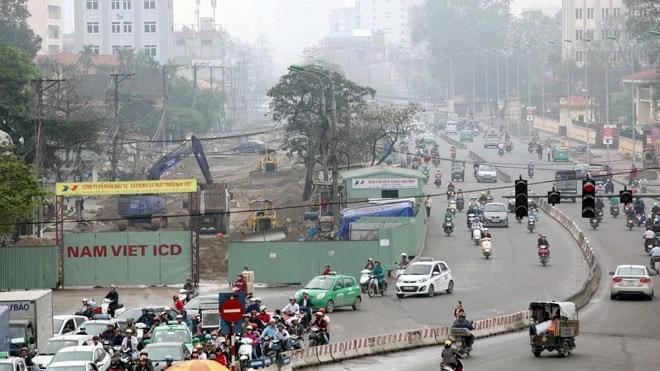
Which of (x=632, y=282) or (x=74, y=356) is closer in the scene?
(x=74, y=356)

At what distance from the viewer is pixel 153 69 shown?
15500 centimetres

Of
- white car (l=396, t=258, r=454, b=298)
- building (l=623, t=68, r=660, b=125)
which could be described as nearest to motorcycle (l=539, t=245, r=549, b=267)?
white car (l=396, t=258, r=454, b=298)

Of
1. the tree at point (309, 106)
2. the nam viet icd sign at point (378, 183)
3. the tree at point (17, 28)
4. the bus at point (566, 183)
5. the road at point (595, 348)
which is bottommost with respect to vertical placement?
the road at point (595, 348)

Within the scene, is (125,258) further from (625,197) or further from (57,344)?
(625,197)

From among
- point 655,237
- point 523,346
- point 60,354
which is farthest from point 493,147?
point 60,354

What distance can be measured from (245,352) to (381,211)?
28.3 m

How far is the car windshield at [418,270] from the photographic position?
43375 millimetres

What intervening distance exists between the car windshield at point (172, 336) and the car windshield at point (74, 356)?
→ 3309 mm

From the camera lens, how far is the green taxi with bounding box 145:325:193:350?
97.5 feet

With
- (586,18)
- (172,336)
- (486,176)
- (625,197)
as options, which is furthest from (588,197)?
(586,18)

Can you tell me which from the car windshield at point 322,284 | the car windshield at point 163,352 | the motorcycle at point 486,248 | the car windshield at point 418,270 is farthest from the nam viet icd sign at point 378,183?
the car windshield at point 163,352

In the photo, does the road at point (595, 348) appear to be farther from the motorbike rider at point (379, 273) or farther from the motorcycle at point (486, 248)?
the motorbike rider at point (379, 273)

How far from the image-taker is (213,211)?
66500 mm

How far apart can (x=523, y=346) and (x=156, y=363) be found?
10.4 m
